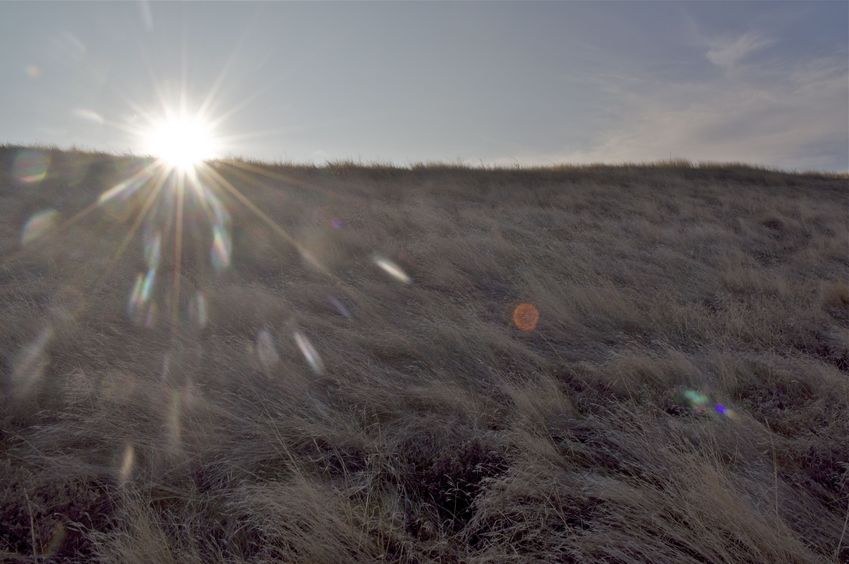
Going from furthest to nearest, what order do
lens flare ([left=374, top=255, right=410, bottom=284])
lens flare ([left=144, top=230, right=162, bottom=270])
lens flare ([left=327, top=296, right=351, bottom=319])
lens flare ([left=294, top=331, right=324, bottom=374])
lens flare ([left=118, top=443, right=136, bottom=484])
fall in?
lens flare ([left=144, top=230, right=162, bottom=270]) → lens flare ([left=374, top=255, right=410, bottom=284]) → lens flare ([left=327, top=296, right=351, bottom=319]) → lens flare ([left=294, top=331, right=324, bottom=374]) → lens flare ([left=118, top=443, right=136, bottom=484])

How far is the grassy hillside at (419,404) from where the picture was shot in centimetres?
209

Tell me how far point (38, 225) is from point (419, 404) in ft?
30.5

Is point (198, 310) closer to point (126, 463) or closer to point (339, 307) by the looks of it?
point (339, 307)

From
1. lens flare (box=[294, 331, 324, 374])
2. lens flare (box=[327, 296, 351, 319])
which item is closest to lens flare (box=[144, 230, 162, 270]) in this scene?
lens flare (box=[327, 296, 351, 319])

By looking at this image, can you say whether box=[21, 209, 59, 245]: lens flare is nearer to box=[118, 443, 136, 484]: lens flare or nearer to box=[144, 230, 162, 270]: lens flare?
box=[144, 230, 162, 270]: lens flare

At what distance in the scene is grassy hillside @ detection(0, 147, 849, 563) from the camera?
6.86 ft

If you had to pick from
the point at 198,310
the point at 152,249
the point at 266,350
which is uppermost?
the point at 152,249

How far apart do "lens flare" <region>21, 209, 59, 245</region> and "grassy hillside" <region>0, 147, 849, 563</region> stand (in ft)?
1.35

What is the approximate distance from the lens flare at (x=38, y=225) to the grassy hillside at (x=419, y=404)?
0.41 metres

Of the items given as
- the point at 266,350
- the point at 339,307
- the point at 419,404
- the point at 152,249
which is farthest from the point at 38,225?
the point at 419,404

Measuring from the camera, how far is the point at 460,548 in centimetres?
204

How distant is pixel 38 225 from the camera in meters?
8.90

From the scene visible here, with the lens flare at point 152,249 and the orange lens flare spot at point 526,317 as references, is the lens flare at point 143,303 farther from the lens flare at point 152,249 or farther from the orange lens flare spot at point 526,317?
the orange lens flare spot at point 526,317

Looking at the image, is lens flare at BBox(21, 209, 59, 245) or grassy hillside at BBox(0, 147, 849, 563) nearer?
grassy hillside at BBox(0, 147, 849, 563)
